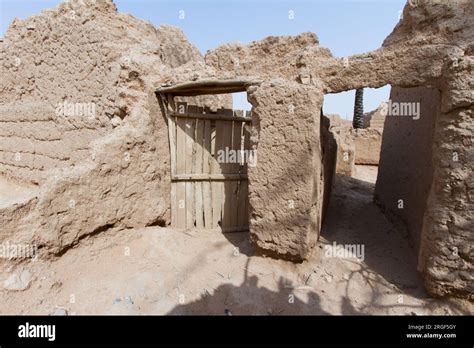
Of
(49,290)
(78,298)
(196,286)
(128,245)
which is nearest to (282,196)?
(196,286)

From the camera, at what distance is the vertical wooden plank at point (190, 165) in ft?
13.8

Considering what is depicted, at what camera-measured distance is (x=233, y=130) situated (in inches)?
178

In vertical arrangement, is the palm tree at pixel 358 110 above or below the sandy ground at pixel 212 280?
above

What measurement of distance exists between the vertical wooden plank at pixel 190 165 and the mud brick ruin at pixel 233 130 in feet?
0.15

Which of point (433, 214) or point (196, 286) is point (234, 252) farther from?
point (433, 214)

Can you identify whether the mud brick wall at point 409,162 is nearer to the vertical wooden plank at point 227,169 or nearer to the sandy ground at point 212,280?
the sandy ground at point 212,280

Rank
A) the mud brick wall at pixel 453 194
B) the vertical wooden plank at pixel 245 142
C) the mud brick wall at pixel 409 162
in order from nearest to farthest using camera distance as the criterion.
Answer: the mud brick wall at pixel 453 194 → the mud brick wall at pixel 409 162 → the vertical wooden plank at pixel 245 142

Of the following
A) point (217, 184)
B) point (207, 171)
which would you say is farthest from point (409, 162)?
point (207, 171)

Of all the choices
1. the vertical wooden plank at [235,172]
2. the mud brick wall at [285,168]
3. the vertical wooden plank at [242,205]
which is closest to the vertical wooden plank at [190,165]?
the vertical wooden plank at [235,172]

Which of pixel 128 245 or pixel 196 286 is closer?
pixel 196 286

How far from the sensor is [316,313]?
2928 mm

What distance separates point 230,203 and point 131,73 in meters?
2.30

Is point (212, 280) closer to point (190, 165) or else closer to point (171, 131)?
point (190, 165)
